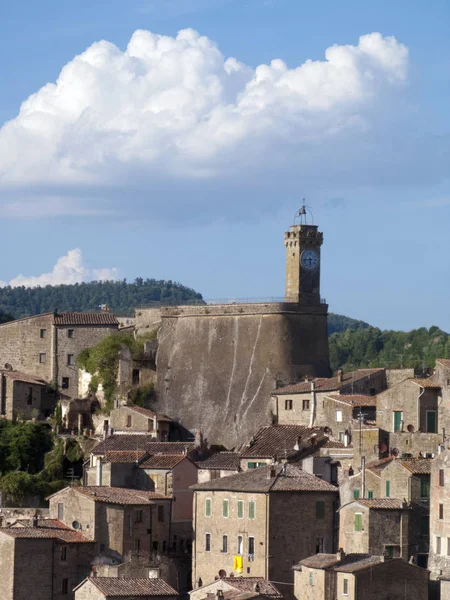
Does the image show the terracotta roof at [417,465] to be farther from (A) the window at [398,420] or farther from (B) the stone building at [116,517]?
(B) the stone building at [116,517]

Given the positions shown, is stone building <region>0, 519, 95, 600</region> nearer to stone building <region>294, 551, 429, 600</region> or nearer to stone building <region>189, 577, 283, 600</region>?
stone building <region>189, 577, 283, 600</region>

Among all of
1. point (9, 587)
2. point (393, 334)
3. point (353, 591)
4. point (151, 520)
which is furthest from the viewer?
point (393, 334)

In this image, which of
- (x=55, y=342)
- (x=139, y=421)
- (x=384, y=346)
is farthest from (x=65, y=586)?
(x=384, y=346)

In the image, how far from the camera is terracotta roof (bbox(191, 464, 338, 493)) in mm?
61594

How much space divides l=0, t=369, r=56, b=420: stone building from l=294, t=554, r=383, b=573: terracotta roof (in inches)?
1027

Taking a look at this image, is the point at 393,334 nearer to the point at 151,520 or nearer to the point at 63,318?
the point at 63,318

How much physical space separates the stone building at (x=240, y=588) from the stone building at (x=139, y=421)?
17.6m

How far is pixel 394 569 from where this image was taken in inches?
2194

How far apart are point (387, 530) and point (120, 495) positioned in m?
11.1

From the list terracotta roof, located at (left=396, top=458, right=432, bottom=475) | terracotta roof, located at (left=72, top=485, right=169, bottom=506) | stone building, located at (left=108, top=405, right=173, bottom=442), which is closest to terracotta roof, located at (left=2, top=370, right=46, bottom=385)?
stone building, located at (left=108, top=405, right=173, bottom=442)

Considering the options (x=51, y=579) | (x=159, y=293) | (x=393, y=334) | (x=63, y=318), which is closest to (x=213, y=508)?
(x=51, y=579)

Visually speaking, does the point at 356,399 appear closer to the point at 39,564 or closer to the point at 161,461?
the point at 161,461

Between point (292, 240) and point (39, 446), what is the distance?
14512 mm

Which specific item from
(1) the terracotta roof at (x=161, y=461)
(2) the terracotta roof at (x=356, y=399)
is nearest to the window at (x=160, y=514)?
(1) the terracotta roof at (x=161, y=461)
